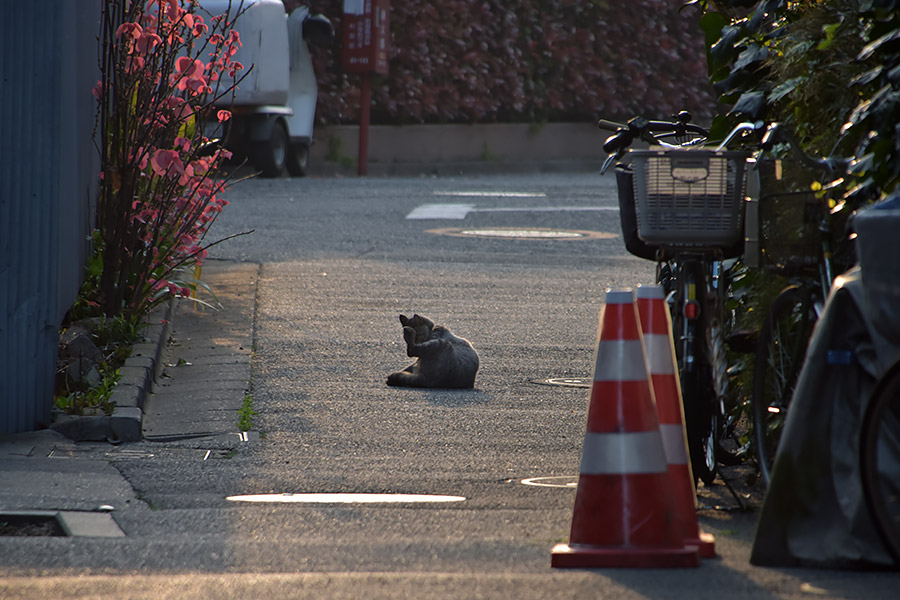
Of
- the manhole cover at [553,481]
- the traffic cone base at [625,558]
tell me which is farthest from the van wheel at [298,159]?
the traffic cone base at [625,558]

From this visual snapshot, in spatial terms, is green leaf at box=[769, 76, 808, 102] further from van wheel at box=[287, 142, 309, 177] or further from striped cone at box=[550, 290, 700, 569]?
van wheel at box=[287, 142, 309, 177]

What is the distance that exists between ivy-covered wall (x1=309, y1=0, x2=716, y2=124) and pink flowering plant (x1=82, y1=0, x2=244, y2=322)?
621 inches

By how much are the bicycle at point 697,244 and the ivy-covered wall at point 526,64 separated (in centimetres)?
1882

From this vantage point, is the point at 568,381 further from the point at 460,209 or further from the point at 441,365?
the point at 460,209

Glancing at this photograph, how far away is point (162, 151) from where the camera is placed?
6797 millimetres

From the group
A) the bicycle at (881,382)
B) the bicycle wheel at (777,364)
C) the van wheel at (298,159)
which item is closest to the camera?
the bicycle at (881,382)

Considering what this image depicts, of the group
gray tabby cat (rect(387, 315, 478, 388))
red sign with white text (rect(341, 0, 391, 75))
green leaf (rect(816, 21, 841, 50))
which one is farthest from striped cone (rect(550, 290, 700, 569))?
red sign with white text (rect(341, 0, 391, 75))

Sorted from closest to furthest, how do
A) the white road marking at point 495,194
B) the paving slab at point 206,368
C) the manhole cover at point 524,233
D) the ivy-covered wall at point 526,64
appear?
the paving slab at point 206,368, the manhole cover at point 524,233, the white road marking at point 495,194, the ivy-covered wall at point 526,64

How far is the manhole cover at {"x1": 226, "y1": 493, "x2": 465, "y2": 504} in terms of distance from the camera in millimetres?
4613

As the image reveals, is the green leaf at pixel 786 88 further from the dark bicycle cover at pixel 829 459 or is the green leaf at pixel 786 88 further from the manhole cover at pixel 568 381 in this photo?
the manhole cover at pixel 568 381

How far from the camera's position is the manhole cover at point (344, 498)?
4.61 m

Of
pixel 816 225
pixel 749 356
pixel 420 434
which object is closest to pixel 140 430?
pixel 420 434

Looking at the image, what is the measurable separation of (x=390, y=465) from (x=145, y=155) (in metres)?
2.55

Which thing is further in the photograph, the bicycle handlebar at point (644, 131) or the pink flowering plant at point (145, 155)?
the pink flowering plant at point (145, 155)
